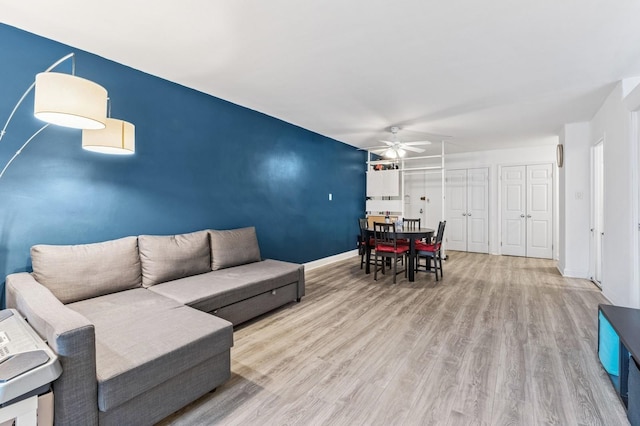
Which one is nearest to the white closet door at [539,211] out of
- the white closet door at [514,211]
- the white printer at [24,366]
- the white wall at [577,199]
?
the white closet door at [514,211]

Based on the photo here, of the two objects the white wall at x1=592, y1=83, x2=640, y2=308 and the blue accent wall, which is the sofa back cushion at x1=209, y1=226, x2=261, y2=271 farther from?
the white wall at x1=592, y1=83, x2=640, y2=308

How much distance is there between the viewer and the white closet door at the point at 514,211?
6.59 m

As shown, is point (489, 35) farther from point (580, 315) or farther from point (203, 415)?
point (203, 415)

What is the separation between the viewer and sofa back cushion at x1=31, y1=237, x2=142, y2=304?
211 centimetres

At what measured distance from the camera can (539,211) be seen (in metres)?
6.42

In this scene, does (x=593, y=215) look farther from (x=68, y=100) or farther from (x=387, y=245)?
(x=68, y=100)

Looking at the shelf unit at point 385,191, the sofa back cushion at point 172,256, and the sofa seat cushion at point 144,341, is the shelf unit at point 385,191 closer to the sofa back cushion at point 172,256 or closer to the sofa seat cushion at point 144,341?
the sofa back cushion at point 172,256

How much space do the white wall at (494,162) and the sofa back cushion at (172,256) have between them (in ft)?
20.8

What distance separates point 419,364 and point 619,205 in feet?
9.86

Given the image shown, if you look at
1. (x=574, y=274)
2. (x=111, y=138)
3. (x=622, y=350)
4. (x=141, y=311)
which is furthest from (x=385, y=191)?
(x=141, y=311)

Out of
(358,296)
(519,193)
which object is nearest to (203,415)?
(358,296)

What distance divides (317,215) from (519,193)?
481 centimetres

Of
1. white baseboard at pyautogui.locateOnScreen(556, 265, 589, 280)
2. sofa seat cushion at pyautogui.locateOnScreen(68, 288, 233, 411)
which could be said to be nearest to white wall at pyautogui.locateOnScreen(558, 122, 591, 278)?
white baseboard at pyautogui.locateOnScreen(556, 265, 589, 280)

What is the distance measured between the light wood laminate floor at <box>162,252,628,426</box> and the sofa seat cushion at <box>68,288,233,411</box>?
0.35 meters
